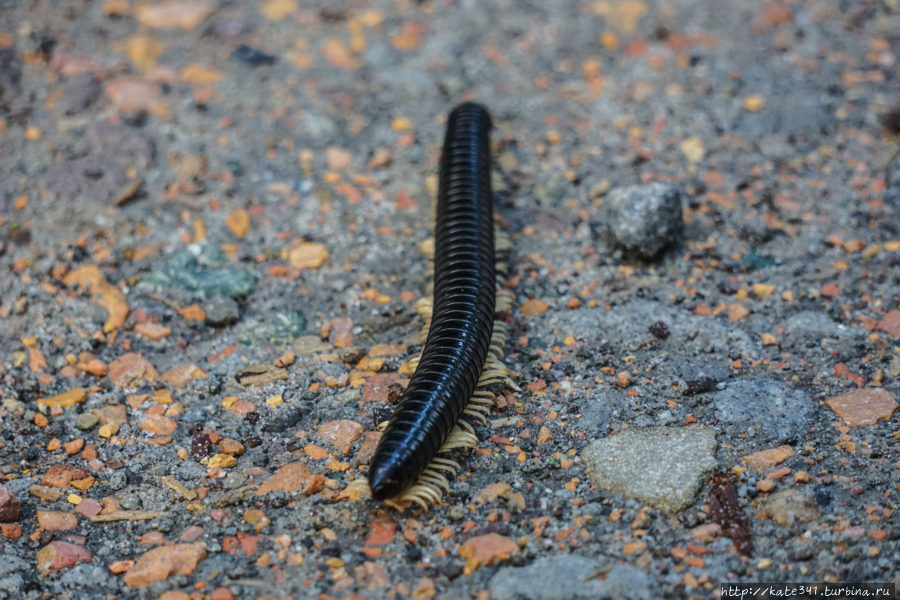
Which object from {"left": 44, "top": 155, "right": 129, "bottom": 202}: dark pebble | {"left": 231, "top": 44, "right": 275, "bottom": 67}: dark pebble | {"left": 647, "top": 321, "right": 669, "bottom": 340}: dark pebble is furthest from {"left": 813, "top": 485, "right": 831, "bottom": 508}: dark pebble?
{"left": 231, "top": 44, "right": 275, "bottom": 67}: dark pebble

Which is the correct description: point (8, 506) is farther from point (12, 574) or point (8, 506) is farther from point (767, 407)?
point (767, 407)

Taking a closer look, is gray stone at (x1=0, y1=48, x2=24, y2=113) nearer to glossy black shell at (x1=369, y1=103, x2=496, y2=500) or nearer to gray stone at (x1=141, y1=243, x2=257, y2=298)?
gray stone at (x1=141, y1=243, x2=257, y2=298)

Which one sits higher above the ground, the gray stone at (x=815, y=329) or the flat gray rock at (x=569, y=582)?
the gray stone at (x=815, y=329)

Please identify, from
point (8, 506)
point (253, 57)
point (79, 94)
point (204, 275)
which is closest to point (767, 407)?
point (204, 275)

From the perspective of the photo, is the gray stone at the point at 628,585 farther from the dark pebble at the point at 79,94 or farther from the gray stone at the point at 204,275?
the dark pebble at the point at 79,94

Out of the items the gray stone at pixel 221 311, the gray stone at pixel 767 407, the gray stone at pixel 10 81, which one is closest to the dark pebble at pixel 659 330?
the gray stone at pixel 767 407

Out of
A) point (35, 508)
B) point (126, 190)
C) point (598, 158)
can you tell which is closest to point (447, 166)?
point (598, 158)

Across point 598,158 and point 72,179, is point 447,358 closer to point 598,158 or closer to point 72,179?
point 598,158
